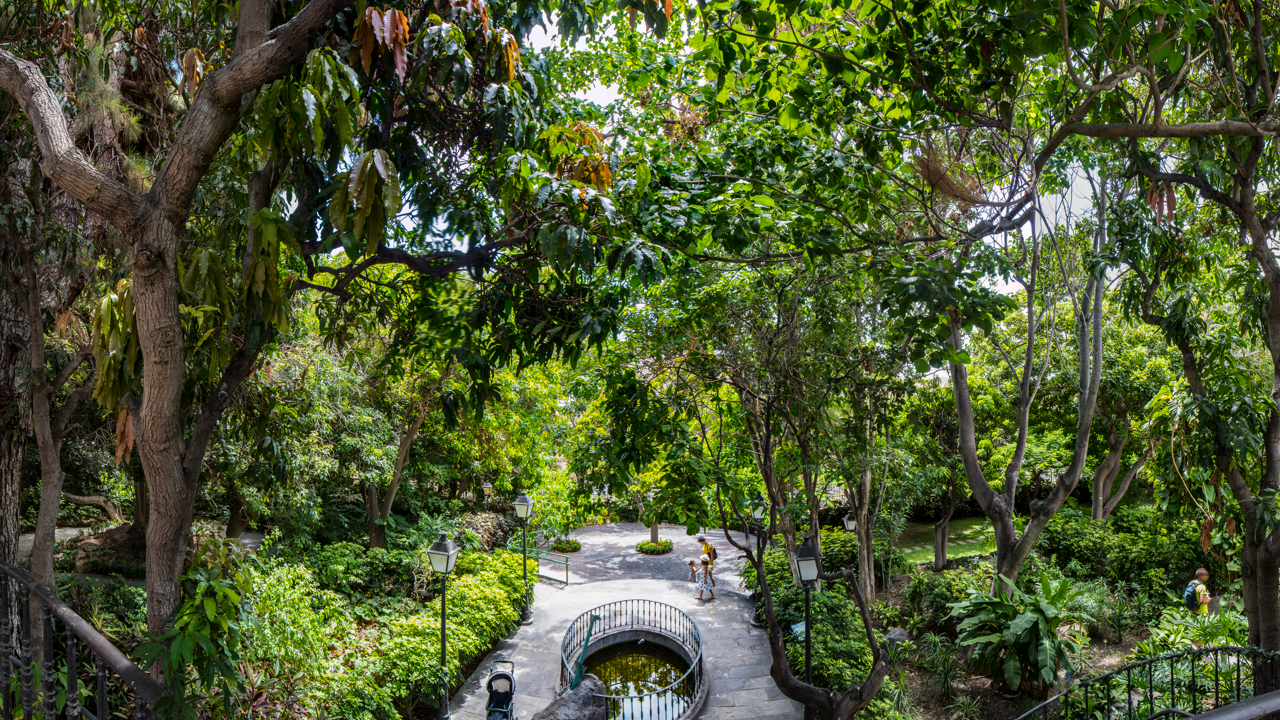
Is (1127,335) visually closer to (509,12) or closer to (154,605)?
(509,12)

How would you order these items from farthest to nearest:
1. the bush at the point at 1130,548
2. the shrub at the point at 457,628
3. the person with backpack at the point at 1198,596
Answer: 1. the bush at the point at 1130,548
2. the person with backpack at the point at 1198,596
3. the shrub at the point at 457,628

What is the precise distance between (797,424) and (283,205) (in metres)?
5.67

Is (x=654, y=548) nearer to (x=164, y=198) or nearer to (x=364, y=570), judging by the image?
(x=364, y=570)

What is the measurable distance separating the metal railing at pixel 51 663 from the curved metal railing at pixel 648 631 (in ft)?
20.1

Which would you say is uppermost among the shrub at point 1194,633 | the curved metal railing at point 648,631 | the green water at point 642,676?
the shrub at point 1194,633

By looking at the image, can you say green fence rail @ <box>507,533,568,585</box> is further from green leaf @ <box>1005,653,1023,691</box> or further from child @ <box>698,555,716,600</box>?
green leaf @ <box>1005,653,1023,691</box>

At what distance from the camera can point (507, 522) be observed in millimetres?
16609

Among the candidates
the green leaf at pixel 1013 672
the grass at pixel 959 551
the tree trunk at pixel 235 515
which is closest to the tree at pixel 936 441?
the grass at pixel 959 551

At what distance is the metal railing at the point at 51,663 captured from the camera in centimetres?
226

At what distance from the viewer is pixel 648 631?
11.7 m

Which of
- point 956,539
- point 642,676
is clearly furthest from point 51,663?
point 956,539

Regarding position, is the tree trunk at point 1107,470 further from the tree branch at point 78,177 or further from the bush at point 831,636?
the tree branch at point 78,177

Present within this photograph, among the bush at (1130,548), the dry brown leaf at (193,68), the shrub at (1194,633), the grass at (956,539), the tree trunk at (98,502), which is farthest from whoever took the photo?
the grass at (956,539)

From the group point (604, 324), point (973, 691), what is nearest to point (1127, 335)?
point (973, 691)
